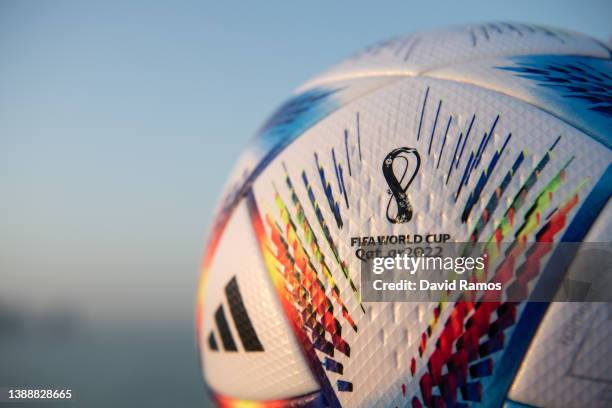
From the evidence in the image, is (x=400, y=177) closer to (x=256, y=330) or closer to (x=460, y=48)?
(x=460, y=48)

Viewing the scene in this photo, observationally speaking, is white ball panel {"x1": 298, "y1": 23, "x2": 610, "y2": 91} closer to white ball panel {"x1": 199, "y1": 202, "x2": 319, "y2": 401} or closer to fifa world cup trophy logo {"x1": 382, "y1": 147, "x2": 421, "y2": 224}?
fifa world cup trophy logo {"x1": 382, "y1": 147, "x2": 421, "y2": 224}

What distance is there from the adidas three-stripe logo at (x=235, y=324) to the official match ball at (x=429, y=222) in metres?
0.02

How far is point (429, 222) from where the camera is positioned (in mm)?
2805

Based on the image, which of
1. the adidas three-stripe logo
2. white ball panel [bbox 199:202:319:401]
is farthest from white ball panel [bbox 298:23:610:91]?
the adidas three-stripe logo

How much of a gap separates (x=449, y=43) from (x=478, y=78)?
1.88 ft

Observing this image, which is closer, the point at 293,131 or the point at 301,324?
the point at 301,324

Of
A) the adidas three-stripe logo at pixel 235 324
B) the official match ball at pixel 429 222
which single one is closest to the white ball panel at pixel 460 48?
the official match ball at pixel 429 222

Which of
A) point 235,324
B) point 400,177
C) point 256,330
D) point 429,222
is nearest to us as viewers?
point 429,222

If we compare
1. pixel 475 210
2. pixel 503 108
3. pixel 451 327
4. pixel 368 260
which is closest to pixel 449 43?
pixel 503 108

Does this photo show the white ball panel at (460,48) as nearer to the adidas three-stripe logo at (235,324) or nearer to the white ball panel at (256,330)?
the white ball panel at (256,330)

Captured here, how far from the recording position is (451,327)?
2707mm

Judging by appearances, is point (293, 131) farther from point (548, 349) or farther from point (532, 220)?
point (548, 349)

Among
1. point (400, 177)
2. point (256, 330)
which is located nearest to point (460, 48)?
point (400, 177)

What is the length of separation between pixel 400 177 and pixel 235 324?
60.5 inches
